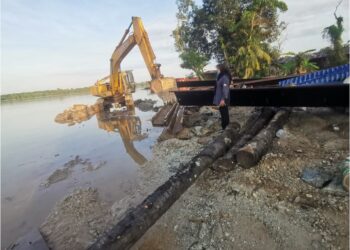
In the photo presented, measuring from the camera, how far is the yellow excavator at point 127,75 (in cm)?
1102

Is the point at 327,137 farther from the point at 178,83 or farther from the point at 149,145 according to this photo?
the point at 178,83

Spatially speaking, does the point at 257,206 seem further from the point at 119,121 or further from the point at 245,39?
the point at 245,39

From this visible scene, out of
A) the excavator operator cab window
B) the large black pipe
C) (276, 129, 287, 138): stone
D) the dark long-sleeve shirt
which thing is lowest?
(276, 129, 287, 138): stone

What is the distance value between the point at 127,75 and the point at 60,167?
10031 millimetres

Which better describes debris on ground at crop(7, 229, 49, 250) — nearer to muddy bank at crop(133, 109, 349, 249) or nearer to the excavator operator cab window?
muddy bank at crop(133, 109, 349, 249)

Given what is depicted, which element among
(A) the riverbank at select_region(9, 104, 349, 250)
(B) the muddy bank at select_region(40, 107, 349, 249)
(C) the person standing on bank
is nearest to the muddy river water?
(A) the riverbank at select_region(9, 104, 349, 250)

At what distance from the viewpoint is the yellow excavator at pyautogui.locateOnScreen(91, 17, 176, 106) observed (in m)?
11.0

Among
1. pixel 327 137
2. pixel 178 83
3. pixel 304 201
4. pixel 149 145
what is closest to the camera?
pixel 304 201

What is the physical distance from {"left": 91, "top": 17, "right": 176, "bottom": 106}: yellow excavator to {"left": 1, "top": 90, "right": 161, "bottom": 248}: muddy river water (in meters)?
2.04

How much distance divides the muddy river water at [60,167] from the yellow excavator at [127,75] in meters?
2.04

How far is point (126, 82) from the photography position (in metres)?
16.2

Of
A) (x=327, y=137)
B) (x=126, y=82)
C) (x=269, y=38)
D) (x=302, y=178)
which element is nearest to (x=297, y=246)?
(x=302, y=178)

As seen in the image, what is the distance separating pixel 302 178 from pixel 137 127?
8.12m

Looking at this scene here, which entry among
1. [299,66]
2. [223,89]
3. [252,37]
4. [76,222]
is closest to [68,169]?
[76,222]
